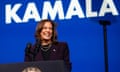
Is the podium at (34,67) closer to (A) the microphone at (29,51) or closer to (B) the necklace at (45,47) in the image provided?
(A) the microphone at (29,51)

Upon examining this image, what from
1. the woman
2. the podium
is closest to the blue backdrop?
the woman

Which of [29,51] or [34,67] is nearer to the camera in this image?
[34,67]

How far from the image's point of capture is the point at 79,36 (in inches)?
160

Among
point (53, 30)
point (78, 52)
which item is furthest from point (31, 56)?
point (78, 52)

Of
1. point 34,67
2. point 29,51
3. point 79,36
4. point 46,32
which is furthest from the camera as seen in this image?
point 79,36

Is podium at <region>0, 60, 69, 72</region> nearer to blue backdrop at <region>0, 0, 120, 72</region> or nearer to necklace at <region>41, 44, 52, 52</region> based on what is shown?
necklace at <region>41, 44, 52, 52</region>

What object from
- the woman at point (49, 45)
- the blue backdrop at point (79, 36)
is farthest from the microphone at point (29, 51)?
the blue backdrop at point (79, 36)

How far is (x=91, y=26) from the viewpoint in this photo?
401cm

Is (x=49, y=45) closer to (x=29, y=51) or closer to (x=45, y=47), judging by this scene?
(x=45, y=47)

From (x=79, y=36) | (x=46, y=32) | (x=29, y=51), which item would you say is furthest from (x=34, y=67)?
(x=79, y=36)

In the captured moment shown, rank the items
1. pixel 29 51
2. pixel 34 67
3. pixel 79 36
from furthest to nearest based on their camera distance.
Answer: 1. pixel 79 36
2. pixel 29 51
3. pixel 34 67

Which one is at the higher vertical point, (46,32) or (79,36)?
(46,32)

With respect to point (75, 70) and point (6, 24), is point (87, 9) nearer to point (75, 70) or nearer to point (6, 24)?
point (75, 70)

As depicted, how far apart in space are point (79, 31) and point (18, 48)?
0.91m
